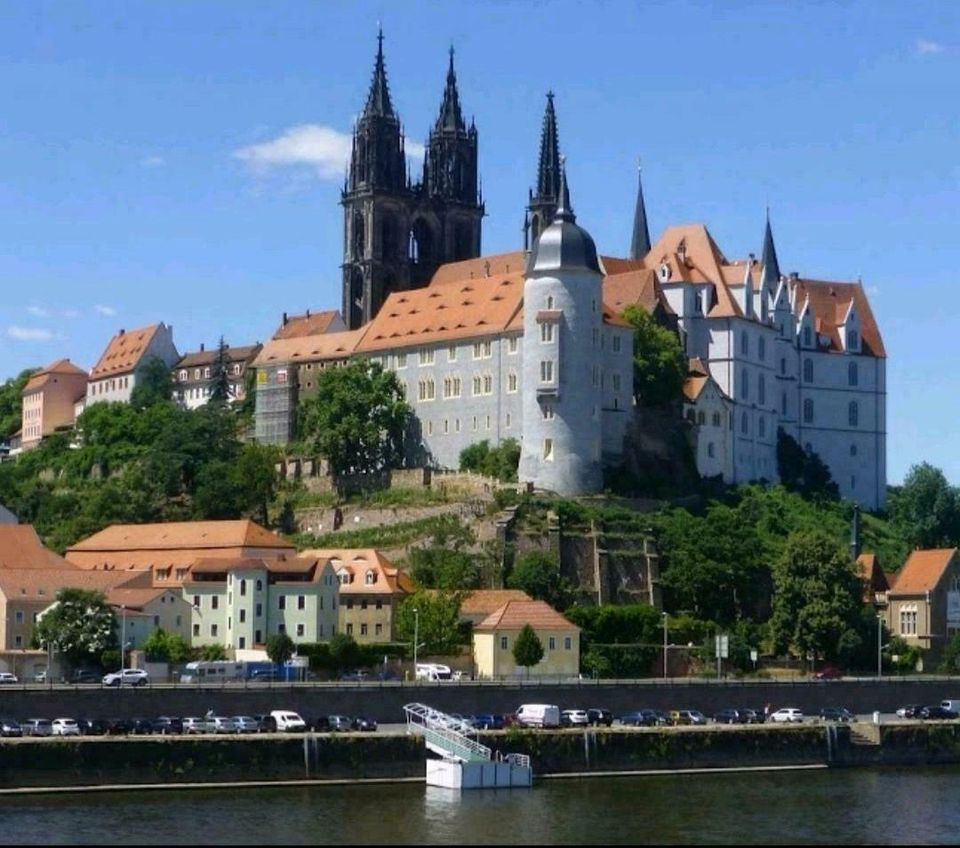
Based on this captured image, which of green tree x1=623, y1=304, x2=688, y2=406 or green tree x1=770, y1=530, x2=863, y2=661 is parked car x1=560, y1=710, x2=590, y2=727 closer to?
green tree x1=770, y1=530, x2=863, y2=661

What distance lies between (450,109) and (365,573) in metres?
64.2

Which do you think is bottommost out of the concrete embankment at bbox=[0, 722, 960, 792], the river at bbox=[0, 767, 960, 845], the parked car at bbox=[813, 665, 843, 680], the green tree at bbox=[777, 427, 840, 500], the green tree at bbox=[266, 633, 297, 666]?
the river at bbox=[0, 767, 960, 845]

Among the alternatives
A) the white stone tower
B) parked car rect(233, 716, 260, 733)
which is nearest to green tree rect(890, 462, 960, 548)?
the white stone tower

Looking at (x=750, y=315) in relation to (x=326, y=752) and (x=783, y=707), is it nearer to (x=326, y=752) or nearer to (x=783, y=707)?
(x=783, y=707)

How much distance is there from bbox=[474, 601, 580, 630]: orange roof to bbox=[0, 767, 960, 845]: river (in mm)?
21307

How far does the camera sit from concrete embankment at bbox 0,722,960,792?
7500 centimetres

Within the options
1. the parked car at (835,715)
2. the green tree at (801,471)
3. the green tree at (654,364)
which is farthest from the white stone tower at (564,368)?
the parked car at (835,715)

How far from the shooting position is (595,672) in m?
104

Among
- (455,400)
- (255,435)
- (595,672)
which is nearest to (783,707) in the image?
(595,672)

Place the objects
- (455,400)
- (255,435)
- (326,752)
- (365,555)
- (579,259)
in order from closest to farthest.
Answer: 1. (326,752)
2. (365,555)
3. (579,259)
4. (455,400)
5. (255,435)

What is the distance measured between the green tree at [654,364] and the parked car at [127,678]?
40931 millimetres

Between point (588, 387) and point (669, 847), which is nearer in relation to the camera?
point (669, 847)

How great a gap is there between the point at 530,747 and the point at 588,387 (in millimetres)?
41655

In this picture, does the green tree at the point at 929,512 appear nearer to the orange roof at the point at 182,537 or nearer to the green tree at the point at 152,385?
the orange roof at the point at 182,537
